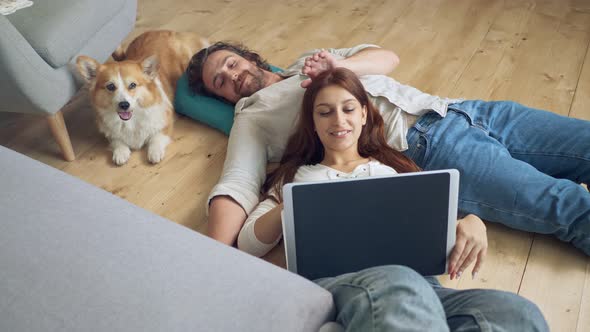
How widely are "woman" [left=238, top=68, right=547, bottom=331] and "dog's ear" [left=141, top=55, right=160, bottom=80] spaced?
601 millimetres

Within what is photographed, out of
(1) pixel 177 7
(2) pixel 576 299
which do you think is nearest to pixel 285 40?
(1) pixel 177 7

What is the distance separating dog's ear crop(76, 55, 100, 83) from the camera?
1.66m

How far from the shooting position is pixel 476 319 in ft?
2.95

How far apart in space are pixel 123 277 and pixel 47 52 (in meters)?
1.11

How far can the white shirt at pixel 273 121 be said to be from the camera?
1470 mm

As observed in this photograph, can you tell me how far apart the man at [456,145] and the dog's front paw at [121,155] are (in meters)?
0.45

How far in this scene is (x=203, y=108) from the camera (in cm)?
191

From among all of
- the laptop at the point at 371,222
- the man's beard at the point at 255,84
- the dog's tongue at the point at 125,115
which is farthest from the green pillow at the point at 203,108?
the laptop at the point at 371,222

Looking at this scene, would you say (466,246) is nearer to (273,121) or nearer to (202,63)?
(273,121)

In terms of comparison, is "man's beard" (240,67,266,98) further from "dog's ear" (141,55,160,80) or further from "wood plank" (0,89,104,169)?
"wood plank" (0,89,104,169)

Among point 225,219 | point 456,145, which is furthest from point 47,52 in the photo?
point 456,145

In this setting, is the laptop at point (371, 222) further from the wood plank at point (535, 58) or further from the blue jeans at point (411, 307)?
the wood plank at point (535, 58)

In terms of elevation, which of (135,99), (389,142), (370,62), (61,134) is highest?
(370,62)

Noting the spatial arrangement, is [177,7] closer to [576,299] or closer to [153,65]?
[153,65]
